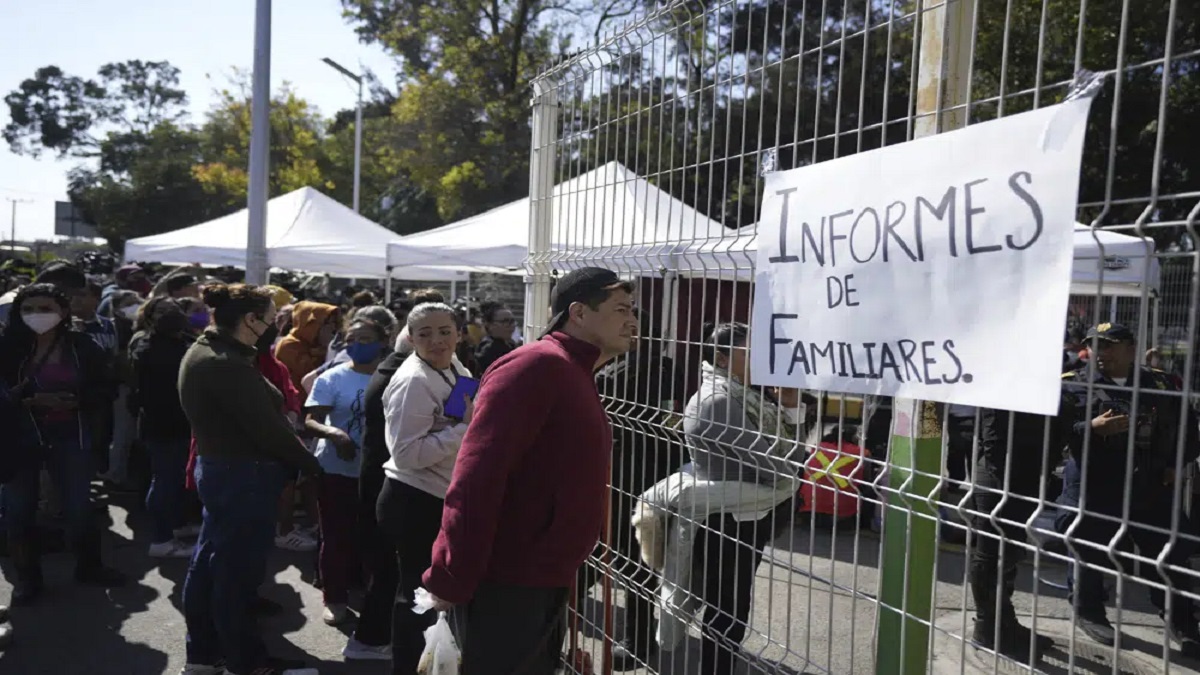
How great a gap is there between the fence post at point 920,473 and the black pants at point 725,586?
0.58 m

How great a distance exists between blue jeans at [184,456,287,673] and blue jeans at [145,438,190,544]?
2.43m

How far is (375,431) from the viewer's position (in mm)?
4836

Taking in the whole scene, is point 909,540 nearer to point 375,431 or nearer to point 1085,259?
point 1085,259

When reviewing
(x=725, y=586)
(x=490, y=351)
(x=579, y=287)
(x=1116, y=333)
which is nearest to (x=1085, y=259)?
(x=579, y=287)

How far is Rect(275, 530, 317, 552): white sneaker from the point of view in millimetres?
7262

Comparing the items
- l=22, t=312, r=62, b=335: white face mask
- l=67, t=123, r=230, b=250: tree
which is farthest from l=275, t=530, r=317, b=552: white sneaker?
l=67, t=123, r=230, b=250: tree

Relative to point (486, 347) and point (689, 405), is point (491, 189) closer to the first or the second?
point (486, 347)

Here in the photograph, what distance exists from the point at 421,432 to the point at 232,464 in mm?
996

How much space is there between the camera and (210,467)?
4488 millimetres

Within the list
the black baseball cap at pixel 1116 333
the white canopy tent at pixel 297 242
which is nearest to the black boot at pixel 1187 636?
the black baseball cap at pixel 1116 333

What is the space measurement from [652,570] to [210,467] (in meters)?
2.23

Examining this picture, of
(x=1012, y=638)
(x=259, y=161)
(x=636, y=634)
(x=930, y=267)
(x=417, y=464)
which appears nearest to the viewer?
(x=930, y=267)

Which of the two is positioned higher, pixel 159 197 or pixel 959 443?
pixel 159 197

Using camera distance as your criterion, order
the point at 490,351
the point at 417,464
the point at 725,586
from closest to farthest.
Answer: the point at 725,586 → the point at 417,464 → the point at 490,351
